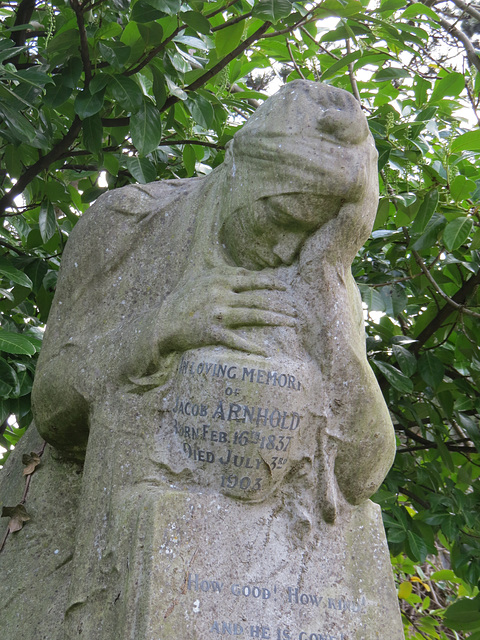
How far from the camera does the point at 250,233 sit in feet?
6.43

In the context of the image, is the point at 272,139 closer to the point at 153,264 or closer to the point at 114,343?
the point at 153,264

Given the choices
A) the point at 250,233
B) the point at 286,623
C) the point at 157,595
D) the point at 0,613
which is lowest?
the point at 0,613

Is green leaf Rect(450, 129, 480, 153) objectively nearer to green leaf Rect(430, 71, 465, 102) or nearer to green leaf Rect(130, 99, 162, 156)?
green leaf Rect(430, 71, 465, 102)

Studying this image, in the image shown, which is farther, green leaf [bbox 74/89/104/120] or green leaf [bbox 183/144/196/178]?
green leaf [bbox 183/144/196/178]

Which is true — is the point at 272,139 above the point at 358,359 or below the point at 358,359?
above

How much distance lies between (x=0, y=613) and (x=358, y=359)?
112cm

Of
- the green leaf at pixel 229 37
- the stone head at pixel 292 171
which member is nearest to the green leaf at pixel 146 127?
the green leaf at pixel 229 37

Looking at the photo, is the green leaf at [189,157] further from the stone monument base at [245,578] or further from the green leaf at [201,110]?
the stone monument base at [245,578]

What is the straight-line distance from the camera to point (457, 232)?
294 centimetres

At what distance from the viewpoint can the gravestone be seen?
67.3 inches

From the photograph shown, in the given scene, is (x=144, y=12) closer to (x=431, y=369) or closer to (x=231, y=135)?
(x=231, y=135)

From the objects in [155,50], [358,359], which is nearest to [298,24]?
[155,50]

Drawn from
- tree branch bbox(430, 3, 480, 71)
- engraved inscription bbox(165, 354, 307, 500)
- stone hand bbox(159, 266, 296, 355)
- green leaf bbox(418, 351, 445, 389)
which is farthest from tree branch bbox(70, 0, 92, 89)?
green leaf bbox(418, 351, 445, 389)

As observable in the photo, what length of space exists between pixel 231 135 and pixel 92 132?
784 mm
